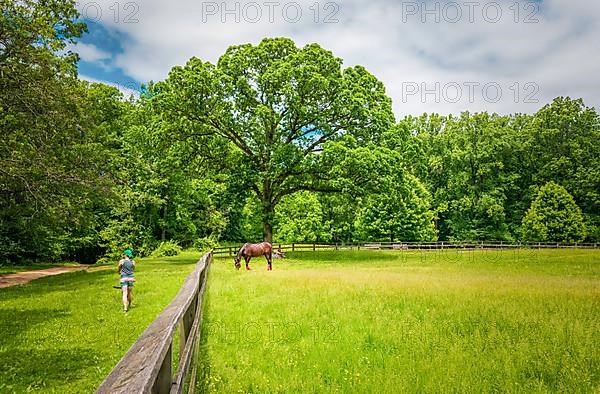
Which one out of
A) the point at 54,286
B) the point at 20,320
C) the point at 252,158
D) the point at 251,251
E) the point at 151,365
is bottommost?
the point at 54,286

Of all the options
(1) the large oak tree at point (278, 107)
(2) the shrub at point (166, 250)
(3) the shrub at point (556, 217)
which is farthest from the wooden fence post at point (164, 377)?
(3) the shrub at point (556, 217)

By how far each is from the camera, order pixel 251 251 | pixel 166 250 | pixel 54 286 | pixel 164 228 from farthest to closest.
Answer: pixel 164 228, pixel 166 250, pixel 251 251, pixel 54 286

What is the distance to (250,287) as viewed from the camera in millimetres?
15445

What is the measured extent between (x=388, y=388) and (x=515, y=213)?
64.0 metres

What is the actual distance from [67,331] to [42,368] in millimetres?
3004

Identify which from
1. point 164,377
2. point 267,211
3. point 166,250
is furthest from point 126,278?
point 166,250

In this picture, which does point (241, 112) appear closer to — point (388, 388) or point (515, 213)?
point (388, 388)

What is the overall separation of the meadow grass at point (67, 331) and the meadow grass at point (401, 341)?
6.04 ft

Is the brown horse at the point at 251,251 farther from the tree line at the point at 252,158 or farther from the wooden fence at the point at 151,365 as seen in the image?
the wooden fence at the point at 151,365

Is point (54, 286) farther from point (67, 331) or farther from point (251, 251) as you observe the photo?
point (67, 331)

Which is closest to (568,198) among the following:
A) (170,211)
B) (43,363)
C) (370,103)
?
(370,103)

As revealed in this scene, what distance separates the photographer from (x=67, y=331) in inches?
414

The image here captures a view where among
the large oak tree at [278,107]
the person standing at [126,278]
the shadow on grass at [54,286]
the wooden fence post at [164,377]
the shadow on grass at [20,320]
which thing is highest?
the large oak tree at [278,107]

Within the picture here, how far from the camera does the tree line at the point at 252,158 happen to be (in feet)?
58.9
